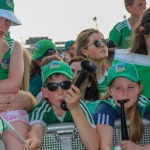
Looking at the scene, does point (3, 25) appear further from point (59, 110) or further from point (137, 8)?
point (137, 8)

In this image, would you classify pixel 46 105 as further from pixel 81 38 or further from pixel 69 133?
pixel 81 38

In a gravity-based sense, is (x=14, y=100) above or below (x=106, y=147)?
above

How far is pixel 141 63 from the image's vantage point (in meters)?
4.00

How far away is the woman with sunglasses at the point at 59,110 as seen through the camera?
3.32m

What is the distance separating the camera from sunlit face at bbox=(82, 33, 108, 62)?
5547 mm

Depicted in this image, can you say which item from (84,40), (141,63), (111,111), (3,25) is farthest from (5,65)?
(84,40)

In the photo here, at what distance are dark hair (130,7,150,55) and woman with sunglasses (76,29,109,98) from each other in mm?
1114

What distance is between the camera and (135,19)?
265 inches

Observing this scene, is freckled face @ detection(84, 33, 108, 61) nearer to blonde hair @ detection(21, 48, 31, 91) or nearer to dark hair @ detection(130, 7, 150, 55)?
dark hair @ detection(130, 7, 150, 55)

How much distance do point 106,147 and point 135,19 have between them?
12.0ft

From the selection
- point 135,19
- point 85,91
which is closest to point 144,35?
point 85,91

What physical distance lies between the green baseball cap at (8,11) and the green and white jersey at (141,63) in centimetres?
90

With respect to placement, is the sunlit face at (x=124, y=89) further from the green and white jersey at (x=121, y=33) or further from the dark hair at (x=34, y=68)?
the green and white jersey at (x=121, y=33)

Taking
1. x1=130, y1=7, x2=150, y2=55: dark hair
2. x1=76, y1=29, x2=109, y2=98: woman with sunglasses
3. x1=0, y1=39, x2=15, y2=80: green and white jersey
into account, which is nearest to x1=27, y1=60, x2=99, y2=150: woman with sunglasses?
x1=0, y1=39, x2=15, y2=80: green and white jersey
